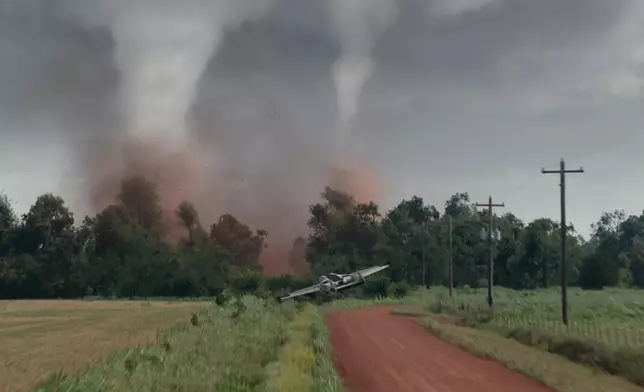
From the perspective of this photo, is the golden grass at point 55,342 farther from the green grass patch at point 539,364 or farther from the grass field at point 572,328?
the grass field at point 572,328

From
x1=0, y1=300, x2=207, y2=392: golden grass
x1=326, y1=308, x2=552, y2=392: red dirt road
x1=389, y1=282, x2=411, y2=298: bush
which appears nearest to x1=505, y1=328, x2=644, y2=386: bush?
x1=326, y1=308, x2=552, y2=392: red dirt road

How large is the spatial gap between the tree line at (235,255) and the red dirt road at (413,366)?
68821 mm

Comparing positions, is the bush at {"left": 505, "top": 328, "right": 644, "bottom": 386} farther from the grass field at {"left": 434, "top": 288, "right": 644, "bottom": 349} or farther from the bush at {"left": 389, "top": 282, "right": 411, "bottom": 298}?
the bush at {"left": 389, "top": 282, "right": 411, "bottom": 298}

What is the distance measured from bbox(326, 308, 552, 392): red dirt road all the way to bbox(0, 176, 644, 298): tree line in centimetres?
6882

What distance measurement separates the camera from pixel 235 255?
135750 millimetres

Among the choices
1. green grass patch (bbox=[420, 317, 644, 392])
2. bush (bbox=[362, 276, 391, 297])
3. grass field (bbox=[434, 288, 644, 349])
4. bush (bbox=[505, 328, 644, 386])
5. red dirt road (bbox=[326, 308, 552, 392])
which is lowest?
red dirt road (bbox=[326, 308, 552, 392])

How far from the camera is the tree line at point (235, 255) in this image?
4557 inches

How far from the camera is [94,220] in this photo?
132 m

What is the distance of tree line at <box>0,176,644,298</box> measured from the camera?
116 metres

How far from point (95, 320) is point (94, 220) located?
70.5 metres

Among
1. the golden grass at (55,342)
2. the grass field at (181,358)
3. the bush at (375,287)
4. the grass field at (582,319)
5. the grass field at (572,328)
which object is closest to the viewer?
the grass field at (181,358)

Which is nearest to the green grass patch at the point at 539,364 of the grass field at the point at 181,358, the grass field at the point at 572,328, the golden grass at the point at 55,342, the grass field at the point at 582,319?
the grass field at the point at 572,328

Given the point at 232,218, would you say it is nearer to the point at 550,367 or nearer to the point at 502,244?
the point at 502,244

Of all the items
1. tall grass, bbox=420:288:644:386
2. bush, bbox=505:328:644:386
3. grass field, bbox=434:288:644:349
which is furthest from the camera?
grass field, bbox=434:288:644:349
